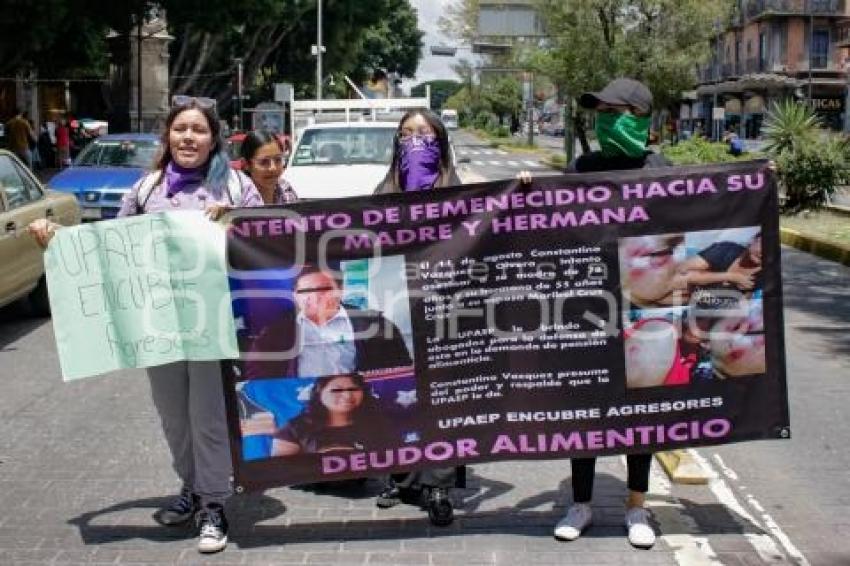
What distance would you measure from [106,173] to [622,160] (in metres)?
12.4

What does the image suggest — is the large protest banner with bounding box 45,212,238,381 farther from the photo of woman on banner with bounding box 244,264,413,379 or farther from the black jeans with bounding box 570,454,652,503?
the black jeans with bounding box 570,454,652,503

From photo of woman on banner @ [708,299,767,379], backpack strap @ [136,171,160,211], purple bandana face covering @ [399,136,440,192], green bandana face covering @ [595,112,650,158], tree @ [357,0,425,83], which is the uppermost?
tree @ [357,0,425,83]

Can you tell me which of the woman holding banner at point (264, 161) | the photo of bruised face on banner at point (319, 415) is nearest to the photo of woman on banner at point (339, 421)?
the photo of bruised face on banner at point (319, 415)

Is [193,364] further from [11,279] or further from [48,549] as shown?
[11,279]

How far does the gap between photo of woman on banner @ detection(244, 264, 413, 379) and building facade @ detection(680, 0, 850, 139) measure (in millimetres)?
55951

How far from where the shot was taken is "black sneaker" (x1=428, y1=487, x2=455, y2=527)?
4.76 m

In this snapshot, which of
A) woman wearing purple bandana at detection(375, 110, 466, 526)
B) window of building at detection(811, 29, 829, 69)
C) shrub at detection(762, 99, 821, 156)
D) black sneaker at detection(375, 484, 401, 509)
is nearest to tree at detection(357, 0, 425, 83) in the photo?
window of building at detection(811, 29, 829, 69)

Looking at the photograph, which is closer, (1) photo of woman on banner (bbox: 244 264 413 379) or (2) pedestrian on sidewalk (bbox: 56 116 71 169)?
(1) photo of woman on banner (bbox: 244 264 413 379)

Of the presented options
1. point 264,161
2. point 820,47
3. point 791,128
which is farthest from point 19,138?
point 820,47

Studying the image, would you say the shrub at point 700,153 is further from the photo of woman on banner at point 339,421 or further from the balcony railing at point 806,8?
the balcony railing at point 806,8

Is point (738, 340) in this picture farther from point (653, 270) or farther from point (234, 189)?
point (234, 189)

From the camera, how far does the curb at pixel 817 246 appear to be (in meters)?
14.6

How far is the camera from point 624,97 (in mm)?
4602

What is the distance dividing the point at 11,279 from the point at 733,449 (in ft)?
19.4
